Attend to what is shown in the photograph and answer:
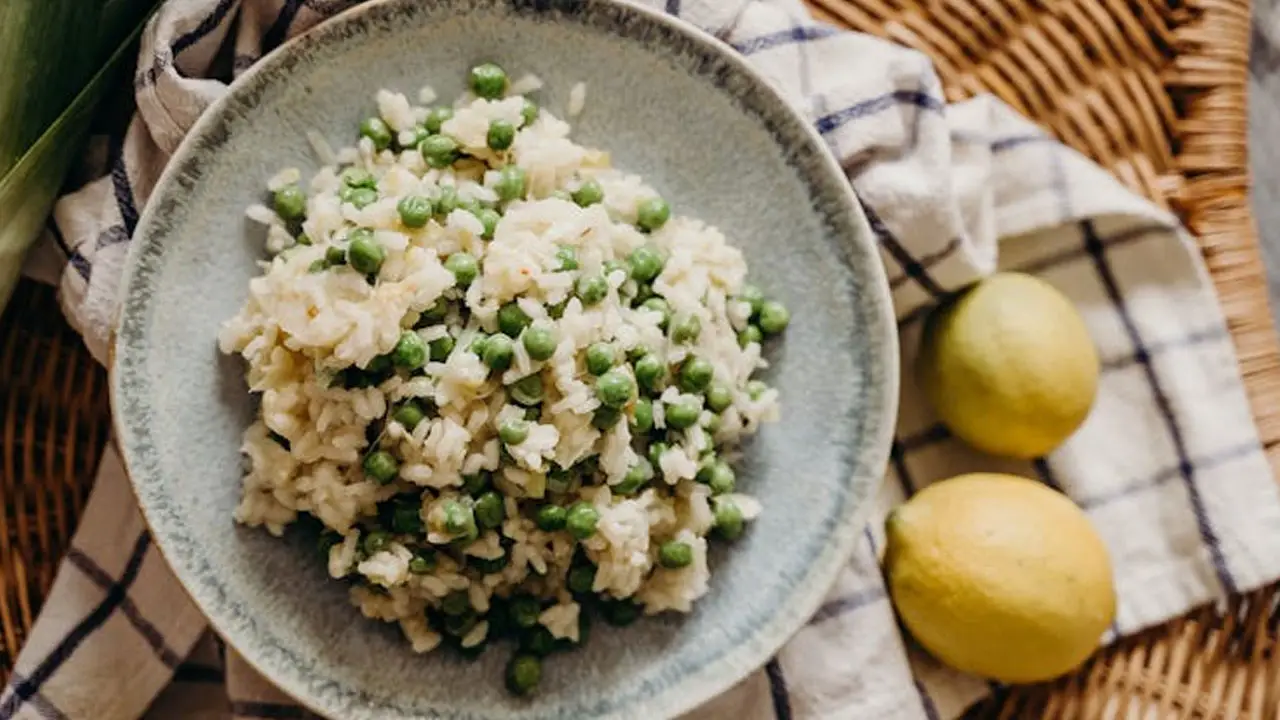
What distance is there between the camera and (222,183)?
182cm

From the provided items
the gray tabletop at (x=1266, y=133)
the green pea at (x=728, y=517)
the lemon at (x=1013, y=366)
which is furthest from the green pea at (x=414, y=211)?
the gray tabletop at (x=1266, y=133)

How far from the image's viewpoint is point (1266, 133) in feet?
8.66

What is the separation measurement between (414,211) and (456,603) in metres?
0.48

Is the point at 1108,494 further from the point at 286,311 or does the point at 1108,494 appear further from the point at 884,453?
the point at 286,311

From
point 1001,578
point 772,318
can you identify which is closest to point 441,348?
point 772,318

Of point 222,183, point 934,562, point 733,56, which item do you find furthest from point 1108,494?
point 222,183

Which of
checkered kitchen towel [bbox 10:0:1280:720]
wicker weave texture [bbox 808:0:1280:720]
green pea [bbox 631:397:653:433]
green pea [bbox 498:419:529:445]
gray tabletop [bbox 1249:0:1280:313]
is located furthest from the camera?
gray tabletop [bbox 1249:0:1280:313]

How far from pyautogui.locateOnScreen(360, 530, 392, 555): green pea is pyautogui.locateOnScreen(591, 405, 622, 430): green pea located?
0.96 ft

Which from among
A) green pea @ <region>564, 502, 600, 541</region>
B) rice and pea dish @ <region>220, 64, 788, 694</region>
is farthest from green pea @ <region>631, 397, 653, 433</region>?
green pea @ <region>564, 502, 600, 541</region>

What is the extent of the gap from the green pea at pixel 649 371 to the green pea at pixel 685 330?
0.13 ft

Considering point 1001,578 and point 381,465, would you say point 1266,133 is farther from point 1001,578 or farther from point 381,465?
point 381,465

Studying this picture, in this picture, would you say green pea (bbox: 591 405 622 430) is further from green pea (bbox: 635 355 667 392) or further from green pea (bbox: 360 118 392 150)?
green pea (bbox: 360 118 392 150)

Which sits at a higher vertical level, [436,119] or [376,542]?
[436,119]

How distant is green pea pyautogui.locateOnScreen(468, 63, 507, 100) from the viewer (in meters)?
1.85
